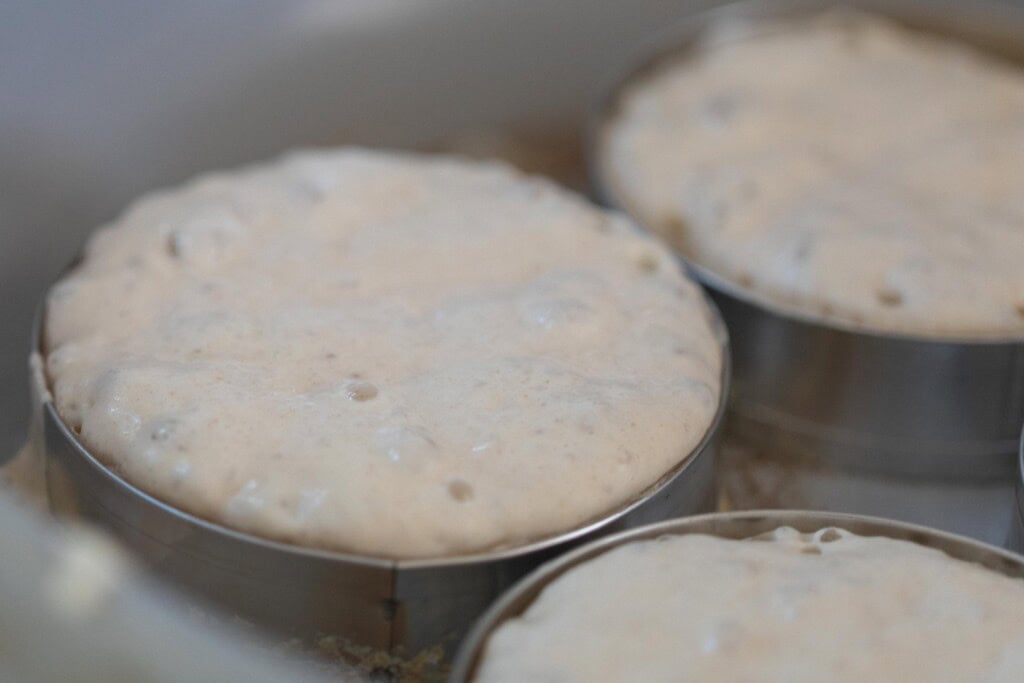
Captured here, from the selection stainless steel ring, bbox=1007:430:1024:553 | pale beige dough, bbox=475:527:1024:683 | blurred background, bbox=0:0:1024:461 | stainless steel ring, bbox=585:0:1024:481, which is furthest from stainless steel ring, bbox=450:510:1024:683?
blurred background, bbox=0:0:1024:461

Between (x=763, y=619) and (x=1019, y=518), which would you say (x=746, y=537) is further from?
(x=1019, y=518)

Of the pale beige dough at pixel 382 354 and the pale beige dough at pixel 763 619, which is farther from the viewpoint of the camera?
the pale beige dough at pixel 382 354

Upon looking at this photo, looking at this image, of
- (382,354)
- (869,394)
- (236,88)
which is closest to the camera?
(382,354)

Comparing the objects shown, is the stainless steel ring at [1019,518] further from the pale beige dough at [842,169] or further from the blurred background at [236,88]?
the blurred background at [236,88]

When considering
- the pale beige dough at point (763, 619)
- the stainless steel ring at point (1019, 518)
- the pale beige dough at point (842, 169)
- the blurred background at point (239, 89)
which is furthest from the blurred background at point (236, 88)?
the stainless steel ring at point (1019, 518)

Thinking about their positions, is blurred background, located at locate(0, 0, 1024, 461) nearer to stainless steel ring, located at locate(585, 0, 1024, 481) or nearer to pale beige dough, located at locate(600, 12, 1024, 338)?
pale beige dough, located at locate(600, 12, 1024, 338)

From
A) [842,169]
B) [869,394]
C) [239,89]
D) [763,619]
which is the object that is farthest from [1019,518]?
[239,89]
